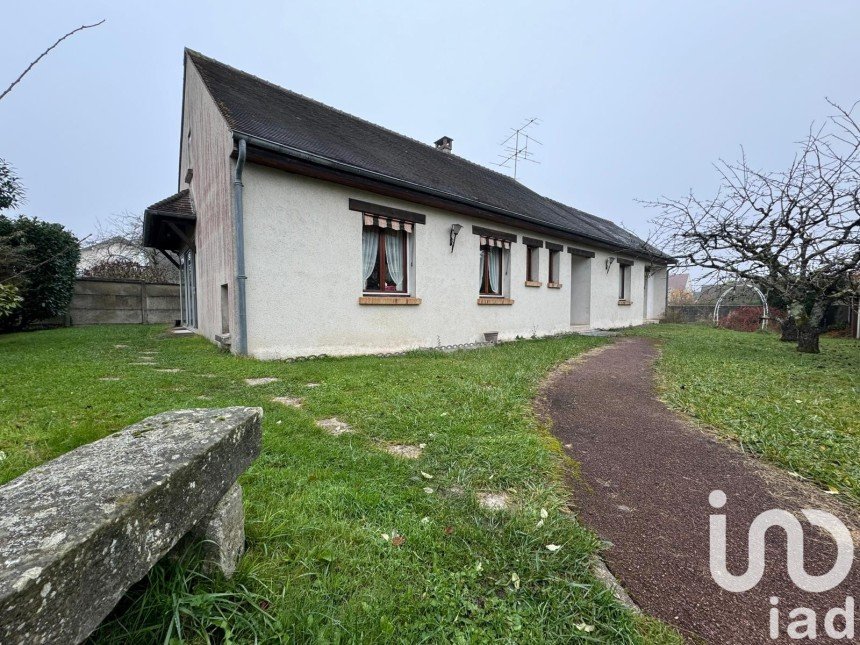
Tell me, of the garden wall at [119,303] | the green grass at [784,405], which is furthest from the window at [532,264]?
the garden wall at [119,303]

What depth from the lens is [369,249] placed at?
23.5 ft

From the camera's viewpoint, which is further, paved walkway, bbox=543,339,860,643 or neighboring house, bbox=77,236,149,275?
neighboring house, bbox=77,236,149,275

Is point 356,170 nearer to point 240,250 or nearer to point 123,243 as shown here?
point 240,250

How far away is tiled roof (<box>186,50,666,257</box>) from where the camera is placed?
21.6 feet

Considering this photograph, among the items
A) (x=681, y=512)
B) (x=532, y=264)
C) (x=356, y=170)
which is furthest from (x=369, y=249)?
(x=681, y=512)

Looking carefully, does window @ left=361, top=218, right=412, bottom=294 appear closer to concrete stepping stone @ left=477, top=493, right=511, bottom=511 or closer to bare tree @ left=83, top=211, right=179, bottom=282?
concrete stepping stone @ left=477, top=493, right=511, bottom=511

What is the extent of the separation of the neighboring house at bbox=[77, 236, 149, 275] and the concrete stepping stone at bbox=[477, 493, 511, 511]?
1017 inches

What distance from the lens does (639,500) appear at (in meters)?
2.15

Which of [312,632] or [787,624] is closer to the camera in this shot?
[312,632]

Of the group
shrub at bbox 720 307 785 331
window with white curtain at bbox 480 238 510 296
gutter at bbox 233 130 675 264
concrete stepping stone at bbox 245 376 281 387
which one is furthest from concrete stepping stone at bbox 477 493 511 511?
shrub at bbox 720 307 785 331

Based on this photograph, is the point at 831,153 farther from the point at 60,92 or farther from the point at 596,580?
the point at 60,92

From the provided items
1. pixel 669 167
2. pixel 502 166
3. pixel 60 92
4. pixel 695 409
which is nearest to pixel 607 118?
pixel 669 167

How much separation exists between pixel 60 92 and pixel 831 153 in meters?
10.4

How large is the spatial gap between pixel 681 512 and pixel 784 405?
9.63 feet
